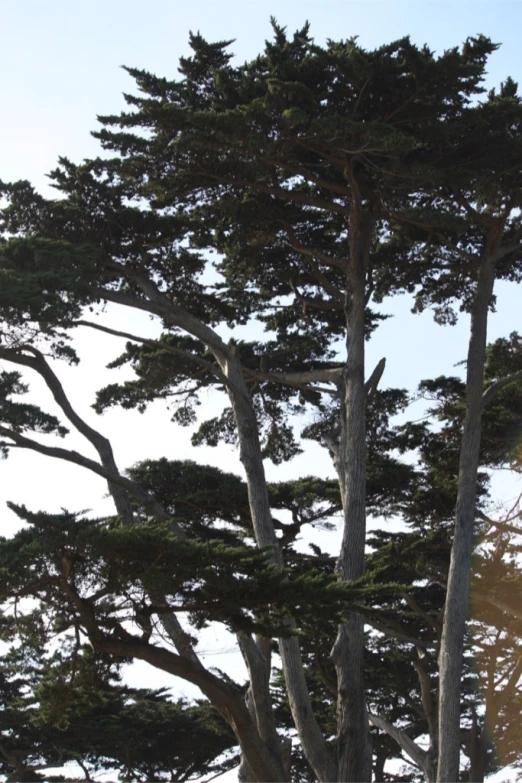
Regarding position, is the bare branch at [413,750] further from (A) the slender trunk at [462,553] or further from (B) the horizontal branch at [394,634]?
(A) the slender trunk at [462,553]

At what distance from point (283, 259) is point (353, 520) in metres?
4.30

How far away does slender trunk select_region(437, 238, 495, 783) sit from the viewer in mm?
13164

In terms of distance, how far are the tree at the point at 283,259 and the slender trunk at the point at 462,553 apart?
0.09 ft

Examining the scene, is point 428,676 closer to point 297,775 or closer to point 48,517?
point 297,775

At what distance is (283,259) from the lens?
1585 centimetres

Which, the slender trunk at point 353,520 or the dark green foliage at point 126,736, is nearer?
the slender trunk at point 353,520

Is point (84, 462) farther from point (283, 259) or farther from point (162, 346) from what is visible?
point (283, 259)

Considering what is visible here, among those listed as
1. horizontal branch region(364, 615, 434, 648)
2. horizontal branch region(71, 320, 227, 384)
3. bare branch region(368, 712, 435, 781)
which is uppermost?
horizontal branch region(71, 320, 227, 384)

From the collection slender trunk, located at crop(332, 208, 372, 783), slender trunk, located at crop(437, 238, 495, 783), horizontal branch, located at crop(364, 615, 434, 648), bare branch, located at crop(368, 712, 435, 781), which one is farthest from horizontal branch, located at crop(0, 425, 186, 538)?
bare branch, located at crop(368, 712, 435, 781)

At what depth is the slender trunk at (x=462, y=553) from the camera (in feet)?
43.2

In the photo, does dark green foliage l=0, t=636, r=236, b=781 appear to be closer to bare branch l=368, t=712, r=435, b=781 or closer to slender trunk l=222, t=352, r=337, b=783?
bare branch l=368, t=712, r=435, b=781

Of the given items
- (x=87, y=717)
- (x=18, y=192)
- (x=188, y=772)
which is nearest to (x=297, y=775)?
(x=188, y=772)

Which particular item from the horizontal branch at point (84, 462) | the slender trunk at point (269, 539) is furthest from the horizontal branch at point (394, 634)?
the horizontal branch at point (84, 462)

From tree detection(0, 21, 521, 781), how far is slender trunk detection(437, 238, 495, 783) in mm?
29
